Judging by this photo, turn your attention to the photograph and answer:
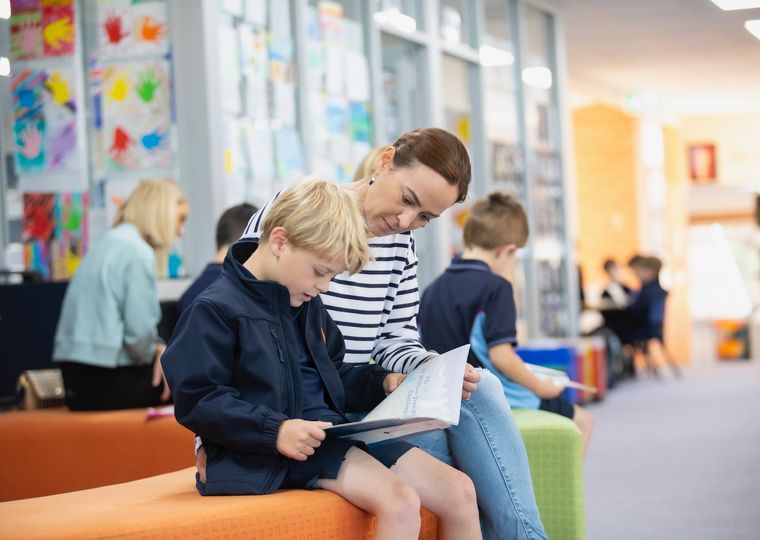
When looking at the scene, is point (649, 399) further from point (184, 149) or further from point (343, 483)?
point (343, 483)

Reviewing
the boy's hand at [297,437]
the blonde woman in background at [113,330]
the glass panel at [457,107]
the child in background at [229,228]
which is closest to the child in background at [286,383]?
the boy's hand at [297,437]

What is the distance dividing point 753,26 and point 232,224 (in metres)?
7.27

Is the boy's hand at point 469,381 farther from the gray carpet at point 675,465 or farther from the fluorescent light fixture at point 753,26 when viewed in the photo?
the fluorescent light fixture at point 753,26

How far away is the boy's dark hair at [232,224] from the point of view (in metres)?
3.94

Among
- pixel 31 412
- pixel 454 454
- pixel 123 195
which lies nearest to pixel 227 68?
pixel 123 195

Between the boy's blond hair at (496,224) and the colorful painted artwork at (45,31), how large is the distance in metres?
2.25

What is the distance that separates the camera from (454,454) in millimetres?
2578

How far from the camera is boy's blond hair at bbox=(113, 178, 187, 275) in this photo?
413 centimetres

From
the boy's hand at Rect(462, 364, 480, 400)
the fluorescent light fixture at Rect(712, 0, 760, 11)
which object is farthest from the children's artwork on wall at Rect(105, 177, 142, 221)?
the fluorescent light fixture at Rect(712, 0, 760, 11)

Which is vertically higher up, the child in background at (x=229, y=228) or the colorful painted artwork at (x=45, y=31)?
the colorful painted artwork at (x=45, y=31)

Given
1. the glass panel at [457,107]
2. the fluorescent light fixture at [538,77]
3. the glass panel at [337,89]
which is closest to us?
the glass panel at [337,89]

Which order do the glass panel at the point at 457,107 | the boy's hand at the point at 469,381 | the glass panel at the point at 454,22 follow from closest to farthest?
the boy's hand at the point at 469,381, the glass panel at the point at 457,107, the glass panel at the point at 454,22

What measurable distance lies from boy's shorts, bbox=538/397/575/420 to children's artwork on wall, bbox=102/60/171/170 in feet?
7.04

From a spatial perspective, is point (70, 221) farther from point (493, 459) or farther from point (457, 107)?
point (457, 107)
